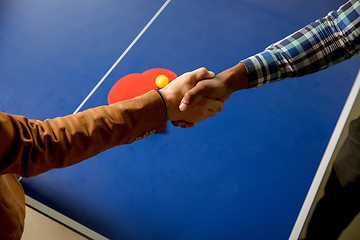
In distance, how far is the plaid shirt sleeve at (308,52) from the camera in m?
1.34

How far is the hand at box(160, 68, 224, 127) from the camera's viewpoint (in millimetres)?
1370

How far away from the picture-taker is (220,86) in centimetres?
147

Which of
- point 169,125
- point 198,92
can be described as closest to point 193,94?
point 198,92

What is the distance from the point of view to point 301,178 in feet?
5.22

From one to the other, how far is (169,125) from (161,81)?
0.32 meters

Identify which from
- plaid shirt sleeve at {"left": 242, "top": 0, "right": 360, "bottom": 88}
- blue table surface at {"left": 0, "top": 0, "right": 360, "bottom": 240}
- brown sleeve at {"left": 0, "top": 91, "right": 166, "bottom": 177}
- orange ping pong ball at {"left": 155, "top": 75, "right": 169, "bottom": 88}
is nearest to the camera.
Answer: brown sleeve at {"left": 0, "top": 91, "right": 166, "bottom": 177}

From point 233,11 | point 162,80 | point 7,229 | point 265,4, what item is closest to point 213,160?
point 162,80

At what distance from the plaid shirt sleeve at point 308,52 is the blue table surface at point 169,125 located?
47cm

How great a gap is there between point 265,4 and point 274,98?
131 centimetres

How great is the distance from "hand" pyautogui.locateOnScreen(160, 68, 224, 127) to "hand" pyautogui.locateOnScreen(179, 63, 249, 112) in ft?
0.11

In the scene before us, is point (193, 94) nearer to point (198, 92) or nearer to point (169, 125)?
point (198, 92)

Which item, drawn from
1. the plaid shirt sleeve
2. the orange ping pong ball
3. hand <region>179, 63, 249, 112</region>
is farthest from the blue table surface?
the plaid shirt sleeve

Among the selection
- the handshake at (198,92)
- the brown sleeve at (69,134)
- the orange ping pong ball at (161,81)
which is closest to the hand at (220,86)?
the handshake at (198,92)

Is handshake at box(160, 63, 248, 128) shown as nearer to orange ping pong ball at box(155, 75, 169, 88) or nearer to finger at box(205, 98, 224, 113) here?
finger at box(205, 98, 224, 113)
